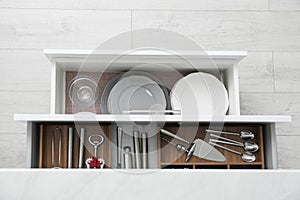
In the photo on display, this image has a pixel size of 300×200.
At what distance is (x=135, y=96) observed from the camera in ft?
6.03

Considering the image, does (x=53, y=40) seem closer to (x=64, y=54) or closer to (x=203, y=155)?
(x=64, y=54)

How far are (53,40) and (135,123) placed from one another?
662mm

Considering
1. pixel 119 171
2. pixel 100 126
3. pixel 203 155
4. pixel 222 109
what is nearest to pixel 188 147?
pixel 203 155

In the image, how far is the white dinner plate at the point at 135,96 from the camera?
182 centimetres

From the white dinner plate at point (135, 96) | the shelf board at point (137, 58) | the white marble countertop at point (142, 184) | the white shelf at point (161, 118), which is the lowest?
the white marble countertop at point (142, 184)

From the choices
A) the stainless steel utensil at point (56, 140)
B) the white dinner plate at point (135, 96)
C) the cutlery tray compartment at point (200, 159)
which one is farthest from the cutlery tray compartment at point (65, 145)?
the cutlery tray compartment at point (200, 159)

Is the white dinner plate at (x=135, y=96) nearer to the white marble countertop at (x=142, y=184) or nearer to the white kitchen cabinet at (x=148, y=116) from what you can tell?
the white kitchen cabinet at (x=148, y=116)

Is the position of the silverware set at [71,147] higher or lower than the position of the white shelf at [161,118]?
lower

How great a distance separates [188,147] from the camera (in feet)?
5.75

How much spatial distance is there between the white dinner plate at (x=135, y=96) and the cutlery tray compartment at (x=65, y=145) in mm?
105

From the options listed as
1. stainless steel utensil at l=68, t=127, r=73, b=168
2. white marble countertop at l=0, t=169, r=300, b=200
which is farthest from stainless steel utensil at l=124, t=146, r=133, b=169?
white marble countertop at l=0, t=169, r=300, b=200

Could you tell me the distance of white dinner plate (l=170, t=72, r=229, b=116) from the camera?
1823 millimetres

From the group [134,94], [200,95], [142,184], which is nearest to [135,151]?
[134,94]

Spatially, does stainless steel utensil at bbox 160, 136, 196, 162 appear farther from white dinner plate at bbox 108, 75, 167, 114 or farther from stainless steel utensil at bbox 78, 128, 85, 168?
stainless steel utensil at bbox 78, 128, 85, 168
